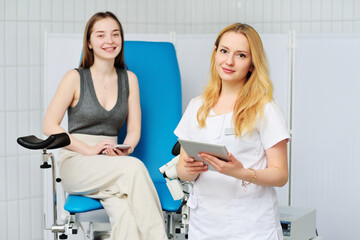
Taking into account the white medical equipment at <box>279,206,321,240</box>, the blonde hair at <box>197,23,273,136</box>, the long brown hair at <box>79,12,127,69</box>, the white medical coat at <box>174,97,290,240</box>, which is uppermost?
the long brown hair at <box>79,12,127,69</box>

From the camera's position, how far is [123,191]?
7.73ft

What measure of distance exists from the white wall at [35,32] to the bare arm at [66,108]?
951mm

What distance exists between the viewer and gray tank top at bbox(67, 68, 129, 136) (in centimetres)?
269

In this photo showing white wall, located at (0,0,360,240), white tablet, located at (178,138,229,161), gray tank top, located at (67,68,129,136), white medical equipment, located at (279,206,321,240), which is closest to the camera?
white tablet, located at (178,138,229,161)

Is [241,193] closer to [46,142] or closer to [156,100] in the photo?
[46,142]

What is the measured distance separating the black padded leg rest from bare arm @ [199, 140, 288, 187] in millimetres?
850

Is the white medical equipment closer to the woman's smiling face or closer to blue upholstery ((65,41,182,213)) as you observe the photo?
blue upholstery ((65,41,182,213))

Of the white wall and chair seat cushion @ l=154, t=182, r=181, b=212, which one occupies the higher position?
the white wall

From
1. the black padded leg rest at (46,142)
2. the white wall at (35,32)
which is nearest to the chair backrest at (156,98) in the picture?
the black padded leg rest at (46,142)

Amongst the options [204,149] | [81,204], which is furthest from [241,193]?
[81,204]

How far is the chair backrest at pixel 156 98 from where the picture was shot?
2.84 meters

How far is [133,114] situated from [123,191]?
52 cm

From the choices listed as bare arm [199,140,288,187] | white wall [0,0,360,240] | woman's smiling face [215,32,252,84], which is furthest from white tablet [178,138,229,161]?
white wall [0,0,360,240]

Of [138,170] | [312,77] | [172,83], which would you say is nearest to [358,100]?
[312,77]
